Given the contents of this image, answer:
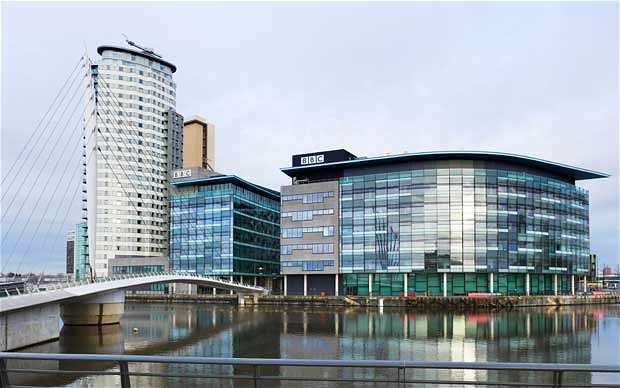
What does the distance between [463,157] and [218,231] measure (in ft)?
198

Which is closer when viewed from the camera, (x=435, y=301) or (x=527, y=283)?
(x=435, y=301)

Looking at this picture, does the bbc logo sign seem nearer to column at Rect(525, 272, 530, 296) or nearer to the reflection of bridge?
column at Rect(525, 272, 530, 296)

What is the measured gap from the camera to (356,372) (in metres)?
26.9

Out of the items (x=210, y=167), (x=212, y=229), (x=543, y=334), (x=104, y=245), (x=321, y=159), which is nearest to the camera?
(x=543, y=334)

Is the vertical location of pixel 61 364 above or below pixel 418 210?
below

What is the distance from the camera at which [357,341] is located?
46.8 metres

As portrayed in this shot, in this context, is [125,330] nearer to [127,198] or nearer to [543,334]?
[543,334]

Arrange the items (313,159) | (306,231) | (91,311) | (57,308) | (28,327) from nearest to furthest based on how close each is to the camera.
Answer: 1. (28,327)
2. (57,308)
3. (91,311)
4. (306,231)
5. (313,159)

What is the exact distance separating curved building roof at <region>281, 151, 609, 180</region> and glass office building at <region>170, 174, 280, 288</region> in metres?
18.9

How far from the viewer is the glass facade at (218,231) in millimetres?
130000

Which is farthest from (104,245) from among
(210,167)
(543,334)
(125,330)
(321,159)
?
(543,334)

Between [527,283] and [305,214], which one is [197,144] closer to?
[305,214]

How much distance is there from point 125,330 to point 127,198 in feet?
395

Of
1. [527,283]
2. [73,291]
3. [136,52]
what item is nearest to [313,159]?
[527,283]
